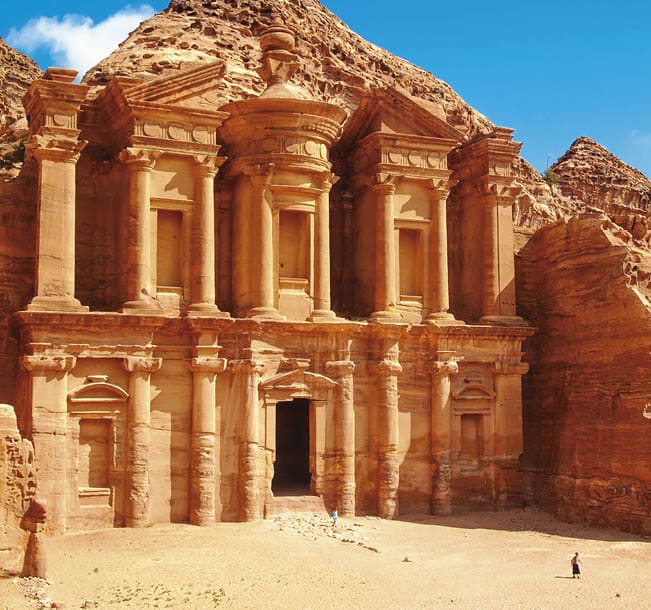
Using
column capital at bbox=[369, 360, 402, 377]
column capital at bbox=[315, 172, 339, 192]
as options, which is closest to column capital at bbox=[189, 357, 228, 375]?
column capital at bbox=[369, 360, 402, 377]

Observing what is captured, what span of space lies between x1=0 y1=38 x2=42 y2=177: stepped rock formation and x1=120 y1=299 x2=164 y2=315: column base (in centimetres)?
715

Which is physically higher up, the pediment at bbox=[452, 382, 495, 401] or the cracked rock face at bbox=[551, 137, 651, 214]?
the cracked rock face at bbox=[551, 137, 651, 214]

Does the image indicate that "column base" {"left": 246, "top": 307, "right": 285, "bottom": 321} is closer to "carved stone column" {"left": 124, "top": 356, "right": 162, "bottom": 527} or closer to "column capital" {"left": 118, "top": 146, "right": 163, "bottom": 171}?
"carved stone column" {"left": 124, "top": 356, "right": 162, "bottom": 527}

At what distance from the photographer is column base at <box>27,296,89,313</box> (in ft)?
73.8

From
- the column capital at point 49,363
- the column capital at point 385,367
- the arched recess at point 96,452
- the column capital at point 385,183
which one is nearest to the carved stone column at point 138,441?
the arched recess at point 96,452

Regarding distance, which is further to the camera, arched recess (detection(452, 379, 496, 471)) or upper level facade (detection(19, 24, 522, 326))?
arched recess (detection(452, 379, 496, 471))

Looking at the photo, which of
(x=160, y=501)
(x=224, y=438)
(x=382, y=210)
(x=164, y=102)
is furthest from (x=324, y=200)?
(x=160, y=501)

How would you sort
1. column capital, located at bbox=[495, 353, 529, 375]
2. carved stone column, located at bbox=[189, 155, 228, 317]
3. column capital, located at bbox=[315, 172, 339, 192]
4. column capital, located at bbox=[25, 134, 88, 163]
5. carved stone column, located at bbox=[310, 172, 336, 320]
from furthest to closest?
column capital, located at bbox=[495, 353, 529, 375] → column capital, located at bbox=[315, 172, 339, 192] → carved stone column, located at bbox=[310, 172, 336, 320] → carved stone column, located at bbox=[189, 155, 228, 317] → column capital, located at bbox=[25, 134, 88, 163]

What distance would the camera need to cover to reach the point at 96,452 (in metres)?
22.9

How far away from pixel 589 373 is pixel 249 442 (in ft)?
31.7

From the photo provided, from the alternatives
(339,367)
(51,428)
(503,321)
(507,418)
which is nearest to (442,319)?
(503,321)

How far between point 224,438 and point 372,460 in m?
4.32

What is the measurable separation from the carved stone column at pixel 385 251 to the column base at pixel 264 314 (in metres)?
3.06

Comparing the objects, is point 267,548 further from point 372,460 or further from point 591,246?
point 591,246
